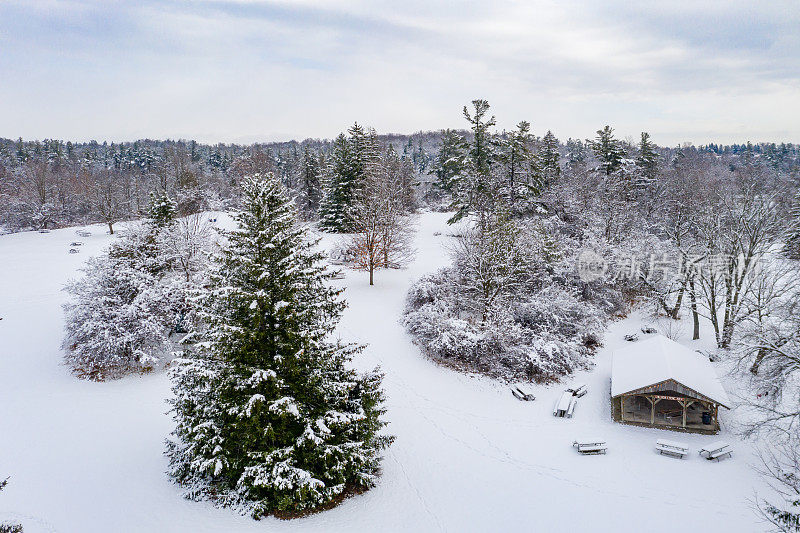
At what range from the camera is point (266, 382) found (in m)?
13.9

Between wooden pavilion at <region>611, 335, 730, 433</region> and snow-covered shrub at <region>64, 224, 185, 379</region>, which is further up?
snow-covered shrub at <region>64, 224, 185, 379</region>

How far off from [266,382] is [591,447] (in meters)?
14.0

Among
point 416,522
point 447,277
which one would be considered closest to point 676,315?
point 447,277

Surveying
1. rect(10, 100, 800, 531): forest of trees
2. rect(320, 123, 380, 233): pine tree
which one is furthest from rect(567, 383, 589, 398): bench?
rect(320, 123, 380, 233): pine tree

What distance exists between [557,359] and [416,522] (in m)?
15.0

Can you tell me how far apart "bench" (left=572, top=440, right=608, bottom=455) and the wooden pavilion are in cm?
315

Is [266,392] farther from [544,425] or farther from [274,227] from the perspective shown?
[544,425]

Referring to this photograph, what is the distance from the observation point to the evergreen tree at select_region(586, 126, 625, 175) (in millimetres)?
45562

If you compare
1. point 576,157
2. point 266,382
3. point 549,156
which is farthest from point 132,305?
point 576,157

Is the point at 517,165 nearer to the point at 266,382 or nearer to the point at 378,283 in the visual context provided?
the point at 378,283

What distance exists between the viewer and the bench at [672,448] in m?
17.8

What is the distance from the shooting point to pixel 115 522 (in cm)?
1372

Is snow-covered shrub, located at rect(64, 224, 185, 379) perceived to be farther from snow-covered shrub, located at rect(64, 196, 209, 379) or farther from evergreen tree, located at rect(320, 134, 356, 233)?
evergreen tree, located at rect(320, 134, 356, 233)

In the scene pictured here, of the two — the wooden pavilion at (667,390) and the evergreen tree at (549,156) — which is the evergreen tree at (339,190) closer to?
the evergreen tree at (549,156)
